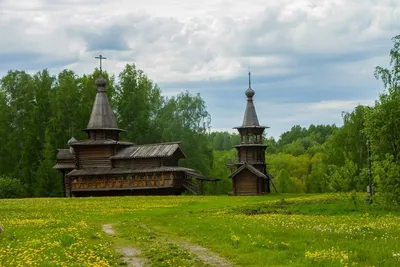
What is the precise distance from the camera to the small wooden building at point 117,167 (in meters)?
67.7

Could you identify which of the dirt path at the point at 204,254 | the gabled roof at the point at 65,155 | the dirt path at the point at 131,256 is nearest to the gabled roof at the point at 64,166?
the gabled roof at the point at 65,155

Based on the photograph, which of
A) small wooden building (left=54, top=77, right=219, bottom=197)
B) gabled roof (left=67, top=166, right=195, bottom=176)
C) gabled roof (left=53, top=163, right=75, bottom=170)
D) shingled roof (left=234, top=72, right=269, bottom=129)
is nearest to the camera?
gabled roof (left=67, top=166, right=195, bottom=176)

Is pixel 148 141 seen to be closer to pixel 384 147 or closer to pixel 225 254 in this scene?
pixel 384 147

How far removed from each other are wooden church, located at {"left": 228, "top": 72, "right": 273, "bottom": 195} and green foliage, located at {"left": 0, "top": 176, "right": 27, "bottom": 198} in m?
27.7

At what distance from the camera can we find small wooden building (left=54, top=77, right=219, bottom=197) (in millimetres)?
67688

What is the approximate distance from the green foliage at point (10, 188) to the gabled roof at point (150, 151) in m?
13.8

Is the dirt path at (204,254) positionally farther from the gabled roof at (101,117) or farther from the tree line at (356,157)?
the gabled roof at (101,117)

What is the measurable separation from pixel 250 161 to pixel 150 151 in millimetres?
12123

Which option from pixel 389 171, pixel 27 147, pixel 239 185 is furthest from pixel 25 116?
pixel 389 171

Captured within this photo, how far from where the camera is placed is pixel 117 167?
70.9 meters

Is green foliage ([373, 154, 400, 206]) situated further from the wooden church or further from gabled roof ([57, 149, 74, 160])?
gabled roof ([57, 149, 74, 160])

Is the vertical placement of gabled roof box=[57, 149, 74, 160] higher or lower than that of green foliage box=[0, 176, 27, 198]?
higher

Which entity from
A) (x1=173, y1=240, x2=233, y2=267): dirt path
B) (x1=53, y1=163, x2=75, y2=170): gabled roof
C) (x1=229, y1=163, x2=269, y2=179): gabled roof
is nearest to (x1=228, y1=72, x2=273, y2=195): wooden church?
(x1=229, y1=163, x2=269, y2=179): gabled roof

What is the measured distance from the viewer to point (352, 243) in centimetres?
1581
